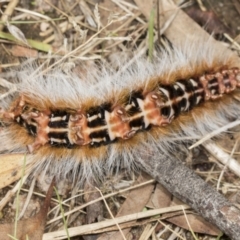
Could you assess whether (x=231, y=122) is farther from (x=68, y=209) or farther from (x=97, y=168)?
(x=68, y=209)

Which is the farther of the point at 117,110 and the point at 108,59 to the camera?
the point at 108,59

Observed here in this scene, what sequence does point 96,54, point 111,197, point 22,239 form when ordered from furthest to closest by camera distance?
1. point 96,54
2. point 111,197
3. point 22,239

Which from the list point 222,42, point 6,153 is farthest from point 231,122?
point 6,153

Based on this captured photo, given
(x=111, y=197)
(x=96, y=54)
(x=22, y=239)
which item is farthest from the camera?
(x=96, y=54)
